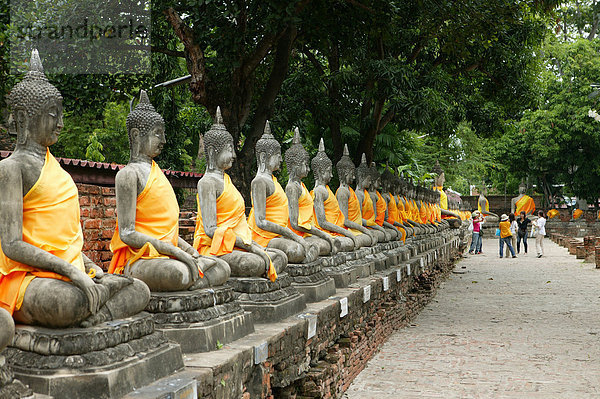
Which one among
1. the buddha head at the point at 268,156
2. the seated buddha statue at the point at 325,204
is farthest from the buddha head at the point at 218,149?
the seated buddha statue at the point at 325,204

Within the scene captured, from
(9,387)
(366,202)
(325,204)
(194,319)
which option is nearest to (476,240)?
(366,202)

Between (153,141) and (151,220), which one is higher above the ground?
(153,141)

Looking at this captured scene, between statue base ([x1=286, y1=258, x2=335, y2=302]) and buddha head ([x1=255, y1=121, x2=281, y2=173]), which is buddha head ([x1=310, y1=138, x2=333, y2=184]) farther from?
statue base ([x1=286, y1=258, x2=335, y2=302])

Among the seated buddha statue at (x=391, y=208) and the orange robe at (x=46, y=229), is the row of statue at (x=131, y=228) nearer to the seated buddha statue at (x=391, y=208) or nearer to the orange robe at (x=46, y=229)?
the orange robe at (x=46, y=229)

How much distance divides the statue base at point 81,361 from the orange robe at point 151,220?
103 cm

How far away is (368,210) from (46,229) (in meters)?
8.00

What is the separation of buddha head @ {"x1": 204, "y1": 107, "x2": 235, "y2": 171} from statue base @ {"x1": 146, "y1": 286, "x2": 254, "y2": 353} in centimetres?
139

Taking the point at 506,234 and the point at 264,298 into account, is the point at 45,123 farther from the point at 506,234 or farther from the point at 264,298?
the point at 506,234

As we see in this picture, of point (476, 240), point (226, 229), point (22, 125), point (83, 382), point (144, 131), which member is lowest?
point (476, 240)

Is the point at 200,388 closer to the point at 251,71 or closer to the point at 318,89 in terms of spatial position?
the point at 251,71

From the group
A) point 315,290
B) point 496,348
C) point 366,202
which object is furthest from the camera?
point 366,202

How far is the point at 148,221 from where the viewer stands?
4621mm

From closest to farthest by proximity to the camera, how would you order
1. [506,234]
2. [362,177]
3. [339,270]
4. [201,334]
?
1. [201,334]
2. [339,270]
3. [362,177]
4. [506,234]

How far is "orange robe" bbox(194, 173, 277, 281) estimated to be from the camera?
573 centimetres
